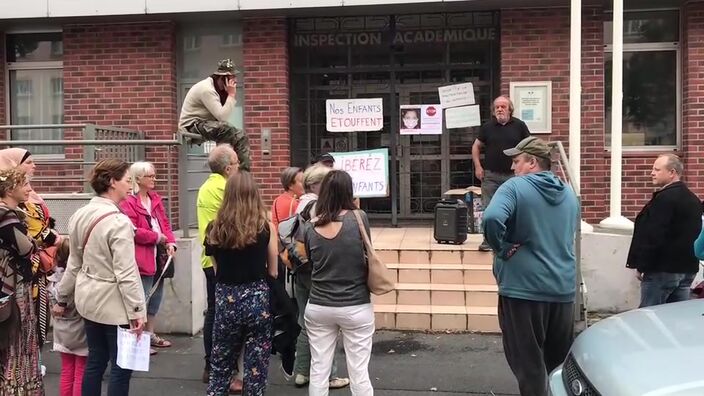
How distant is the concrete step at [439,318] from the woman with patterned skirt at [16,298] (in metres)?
3.39

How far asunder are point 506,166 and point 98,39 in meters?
5.69

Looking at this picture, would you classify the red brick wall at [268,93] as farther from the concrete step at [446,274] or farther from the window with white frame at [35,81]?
the window with white frame at [35,81]

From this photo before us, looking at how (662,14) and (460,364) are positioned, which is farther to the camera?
(662,14)

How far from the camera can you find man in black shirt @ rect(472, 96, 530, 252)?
6891mm

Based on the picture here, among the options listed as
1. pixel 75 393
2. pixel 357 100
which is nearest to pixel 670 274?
pixel 75 393

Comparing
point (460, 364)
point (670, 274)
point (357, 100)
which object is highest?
point (357, 100)

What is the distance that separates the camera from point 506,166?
6926 mm

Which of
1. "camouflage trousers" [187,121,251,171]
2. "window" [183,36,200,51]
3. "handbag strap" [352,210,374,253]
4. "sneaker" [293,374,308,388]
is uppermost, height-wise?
"window" [183,36,200,51]

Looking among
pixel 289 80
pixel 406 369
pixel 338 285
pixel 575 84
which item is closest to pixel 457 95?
pixel 575 84

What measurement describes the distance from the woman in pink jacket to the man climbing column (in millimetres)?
829

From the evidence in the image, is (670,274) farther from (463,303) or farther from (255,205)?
(255,205)

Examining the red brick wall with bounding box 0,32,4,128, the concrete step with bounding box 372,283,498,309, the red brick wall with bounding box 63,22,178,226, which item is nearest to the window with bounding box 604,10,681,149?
the concrete step with bounding box 372,283,498,309

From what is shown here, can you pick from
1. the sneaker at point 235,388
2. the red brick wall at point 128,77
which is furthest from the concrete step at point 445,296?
the red brick wall at point 128,77

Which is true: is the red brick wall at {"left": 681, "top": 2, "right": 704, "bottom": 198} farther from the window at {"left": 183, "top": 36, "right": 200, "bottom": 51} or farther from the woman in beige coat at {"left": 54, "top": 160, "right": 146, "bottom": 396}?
the woman in beige coat at {"left": 54, "top": 160, "right": 146, "bottom": 396}
